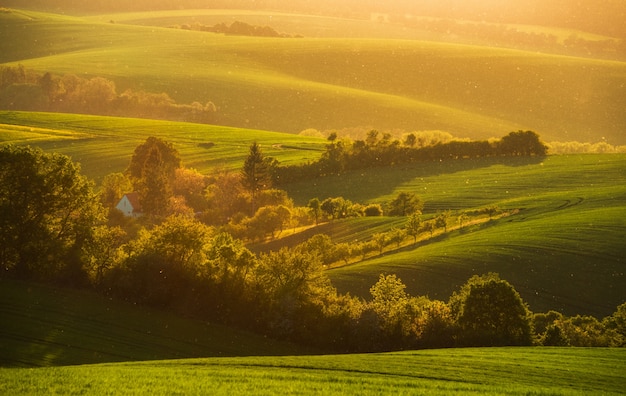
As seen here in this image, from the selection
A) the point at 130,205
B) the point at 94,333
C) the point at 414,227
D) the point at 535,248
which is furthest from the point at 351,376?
the point at 130,205

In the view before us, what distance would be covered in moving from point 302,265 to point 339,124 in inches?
4418

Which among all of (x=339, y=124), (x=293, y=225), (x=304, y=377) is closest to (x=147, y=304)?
(x=304, y=377)

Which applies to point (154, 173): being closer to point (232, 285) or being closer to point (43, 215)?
point (43, 215)

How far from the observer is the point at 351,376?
26.0 meters

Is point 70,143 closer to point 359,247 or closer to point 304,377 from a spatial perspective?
point 359,247

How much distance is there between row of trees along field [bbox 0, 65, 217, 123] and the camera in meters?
143

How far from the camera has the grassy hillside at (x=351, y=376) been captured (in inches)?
933

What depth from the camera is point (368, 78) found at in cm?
18875

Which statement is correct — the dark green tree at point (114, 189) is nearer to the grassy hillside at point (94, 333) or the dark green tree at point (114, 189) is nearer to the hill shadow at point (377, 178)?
the hill shadow at point (377, 178)

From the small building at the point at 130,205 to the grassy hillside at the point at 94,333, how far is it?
43895mm

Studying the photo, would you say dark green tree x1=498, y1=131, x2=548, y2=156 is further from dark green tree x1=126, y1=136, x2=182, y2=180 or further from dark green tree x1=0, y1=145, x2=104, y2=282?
dark green tree x1=0, y1=145, x2=104, y2=282

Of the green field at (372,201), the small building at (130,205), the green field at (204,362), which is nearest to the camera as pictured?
the green field at (204,362)

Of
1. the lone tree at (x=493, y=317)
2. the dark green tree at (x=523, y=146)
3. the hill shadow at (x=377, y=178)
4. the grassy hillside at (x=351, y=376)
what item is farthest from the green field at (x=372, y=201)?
the dark green tree at (x=523, y=146)

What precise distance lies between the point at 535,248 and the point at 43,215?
113 ft
